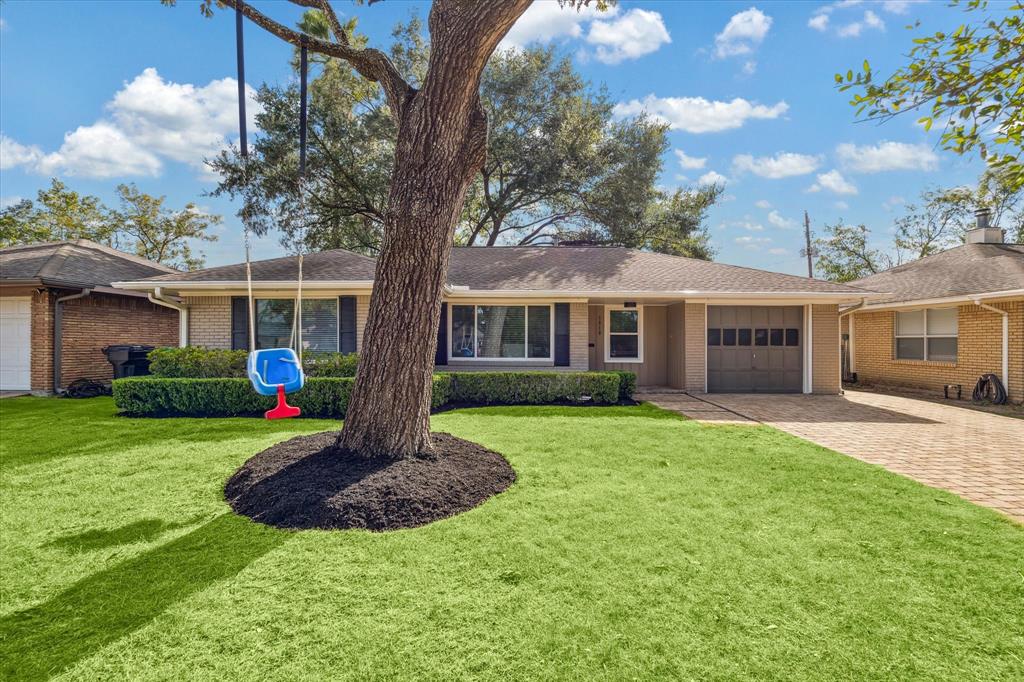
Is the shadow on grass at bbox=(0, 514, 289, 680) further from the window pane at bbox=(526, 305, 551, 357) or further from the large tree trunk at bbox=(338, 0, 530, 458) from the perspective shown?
the window pane at bbox=(526, 305, 551, 357)

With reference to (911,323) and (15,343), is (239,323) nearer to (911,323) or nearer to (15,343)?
(15,343)

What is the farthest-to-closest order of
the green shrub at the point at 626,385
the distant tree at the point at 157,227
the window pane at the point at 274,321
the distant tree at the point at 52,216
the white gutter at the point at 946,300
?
the distant tree at the point at 157,227
the distant tree at the point at 52,216
the window pane at the point at 274,321
the green shrub at the point at 626,385
the white gutter at the point at 946,300

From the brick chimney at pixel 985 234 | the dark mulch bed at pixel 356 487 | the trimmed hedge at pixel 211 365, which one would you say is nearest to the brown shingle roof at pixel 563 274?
the trimmed hedge at pixel 211 365

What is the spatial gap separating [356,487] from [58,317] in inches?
503

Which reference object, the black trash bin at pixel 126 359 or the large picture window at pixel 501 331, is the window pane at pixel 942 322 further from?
the black trash bin at pixel 126 359

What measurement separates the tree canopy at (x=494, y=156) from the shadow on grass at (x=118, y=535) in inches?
545

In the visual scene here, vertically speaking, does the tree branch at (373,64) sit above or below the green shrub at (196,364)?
above

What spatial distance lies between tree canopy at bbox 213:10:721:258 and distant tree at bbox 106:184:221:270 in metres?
15.7

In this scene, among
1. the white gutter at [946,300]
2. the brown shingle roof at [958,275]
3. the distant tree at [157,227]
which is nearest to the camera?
the white gutter at [946,300]

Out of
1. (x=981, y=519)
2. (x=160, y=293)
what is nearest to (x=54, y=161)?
(x=160, y=293)

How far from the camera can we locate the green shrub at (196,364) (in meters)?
9.64

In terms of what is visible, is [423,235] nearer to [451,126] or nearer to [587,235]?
[451,126]

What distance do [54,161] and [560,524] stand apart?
1269 inches

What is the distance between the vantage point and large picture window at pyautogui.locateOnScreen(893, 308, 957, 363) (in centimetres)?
1227
